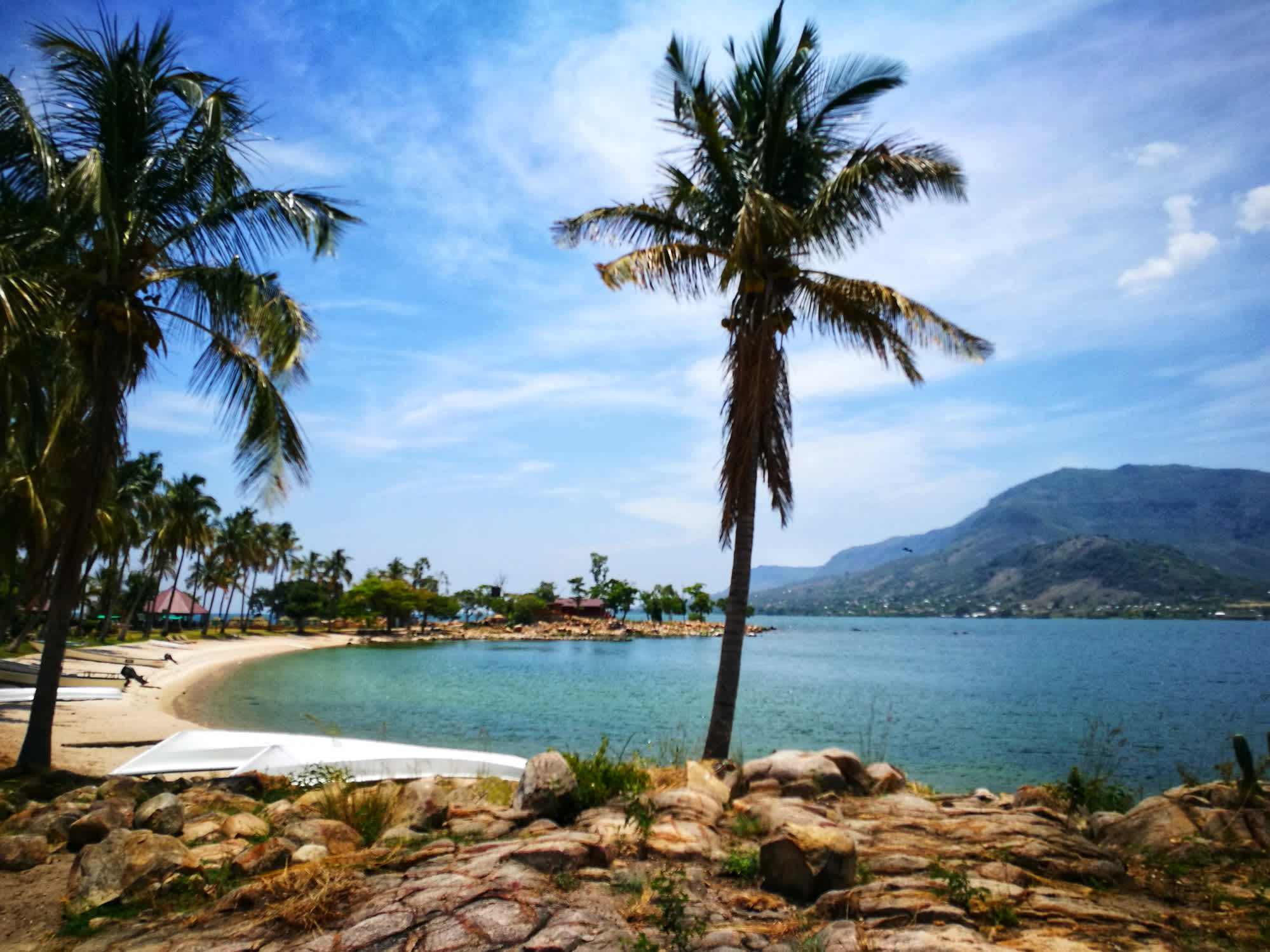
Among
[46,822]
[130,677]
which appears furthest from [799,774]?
[130,677]

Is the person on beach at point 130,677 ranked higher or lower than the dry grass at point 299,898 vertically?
lower

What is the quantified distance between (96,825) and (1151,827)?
32.2 ft

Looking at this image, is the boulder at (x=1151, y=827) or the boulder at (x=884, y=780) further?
the boulder at (x=884, y=780)

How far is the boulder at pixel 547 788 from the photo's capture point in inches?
264

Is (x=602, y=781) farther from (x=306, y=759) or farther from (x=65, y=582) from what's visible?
(x=65, y=582)

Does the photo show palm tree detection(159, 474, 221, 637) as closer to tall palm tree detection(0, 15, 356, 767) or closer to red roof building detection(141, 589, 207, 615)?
red roof building detection(141, 589, 207, 615)

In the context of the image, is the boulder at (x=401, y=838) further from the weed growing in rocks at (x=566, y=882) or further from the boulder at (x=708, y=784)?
the boulder at (x=708, y=784)

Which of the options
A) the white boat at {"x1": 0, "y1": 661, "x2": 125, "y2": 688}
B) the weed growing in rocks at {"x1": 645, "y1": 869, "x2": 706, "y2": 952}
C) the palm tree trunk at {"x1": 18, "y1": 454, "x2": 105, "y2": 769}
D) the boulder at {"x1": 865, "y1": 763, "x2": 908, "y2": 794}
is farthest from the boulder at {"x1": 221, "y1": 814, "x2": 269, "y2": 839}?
the white boat at {"x1": 0, "y1": 661, "x2": 125, "y2": 688}

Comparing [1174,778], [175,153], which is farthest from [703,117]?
[1174,778]

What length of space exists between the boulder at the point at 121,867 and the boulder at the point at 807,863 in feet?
14.1

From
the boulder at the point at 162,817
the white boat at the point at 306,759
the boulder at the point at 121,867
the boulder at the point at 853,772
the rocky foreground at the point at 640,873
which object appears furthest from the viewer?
the white boat at the point at 306,759

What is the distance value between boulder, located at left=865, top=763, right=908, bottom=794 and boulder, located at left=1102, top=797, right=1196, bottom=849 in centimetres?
254

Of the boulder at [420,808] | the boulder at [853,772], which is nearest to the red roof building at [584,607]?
the boulder at [853,772]

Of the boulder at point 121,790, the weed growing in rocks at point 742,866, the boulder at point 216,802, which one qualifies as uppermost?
the weed growing in rocks at point 742,866
